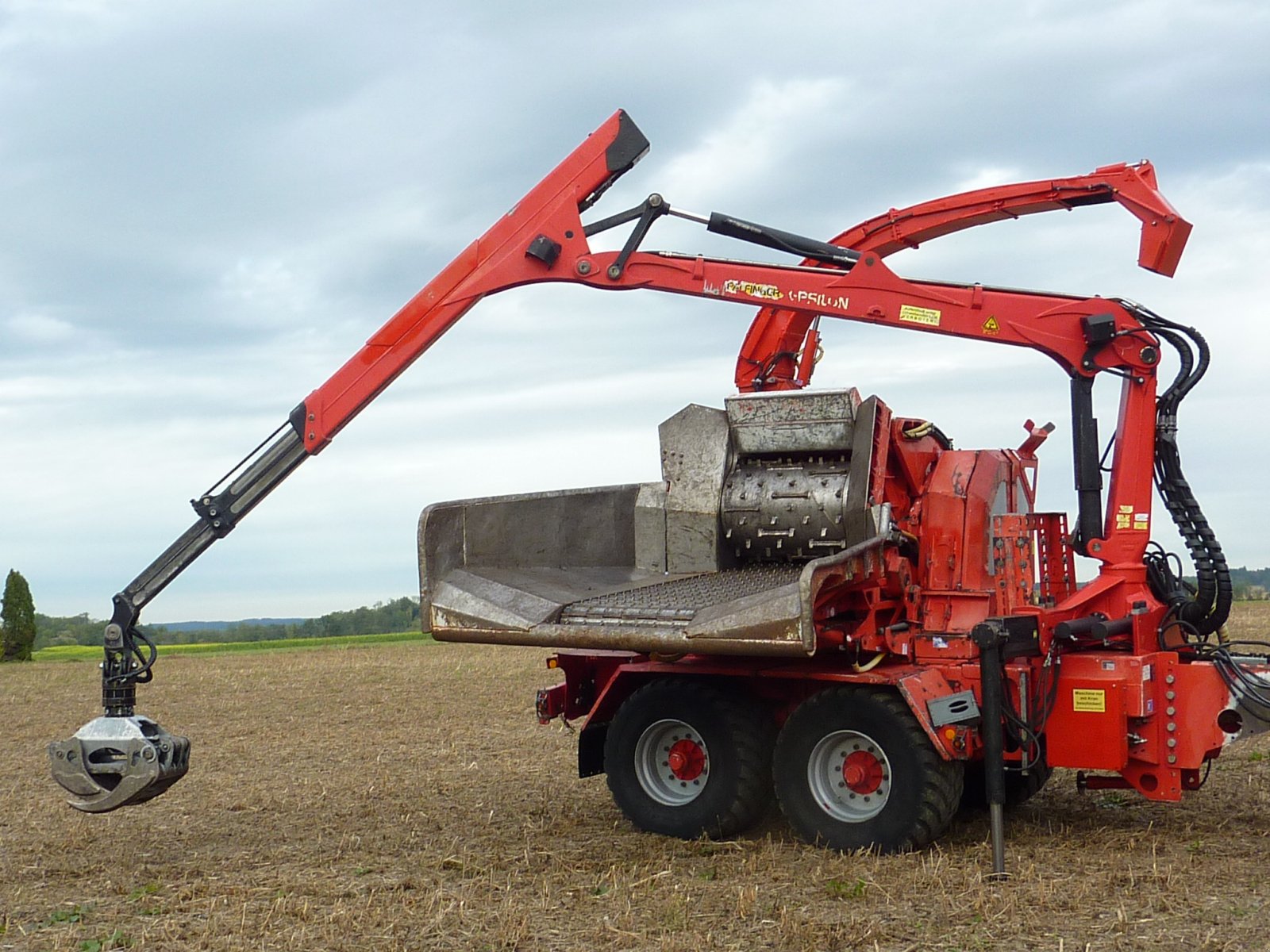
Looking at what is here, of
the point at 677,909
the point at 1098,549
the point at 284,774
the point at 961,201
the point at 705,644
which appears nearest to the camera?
the point at 677,909

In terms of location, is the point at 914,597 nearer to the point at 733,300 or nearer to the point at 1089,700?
the point at 1089,700

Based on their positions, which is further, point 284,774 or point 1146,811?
point 284,774

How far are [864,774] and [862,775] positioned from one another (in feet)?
0.03

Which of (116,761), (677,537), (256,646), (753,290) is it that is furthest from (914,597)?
(256,646)

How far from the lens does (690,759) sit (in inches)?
350

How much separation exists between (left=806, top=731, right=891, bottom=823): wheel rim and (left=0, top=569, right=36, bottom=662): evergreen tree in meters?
33.9

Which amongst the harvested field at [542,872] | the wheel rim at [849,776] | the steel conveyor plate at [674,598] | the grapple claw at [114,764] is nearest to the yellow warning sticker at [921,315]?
the steel conveyor plate at [674,598]

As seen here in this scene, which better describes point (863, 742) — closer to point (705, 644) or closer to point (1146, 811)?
point (705, 644)

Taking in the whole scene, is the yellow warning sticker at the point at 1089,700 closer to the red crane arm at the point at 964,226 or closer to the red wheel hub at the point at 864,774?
the red wheel hub at the point at 864,774

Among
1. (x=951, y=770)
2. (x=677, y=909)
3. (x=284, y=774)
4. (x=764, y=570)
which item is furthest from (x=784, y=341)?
(x=284, y=774)

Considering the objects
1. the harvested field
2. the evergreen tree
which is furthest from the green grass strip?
the harvested field

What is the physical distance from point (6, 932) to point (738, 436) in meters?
5.22

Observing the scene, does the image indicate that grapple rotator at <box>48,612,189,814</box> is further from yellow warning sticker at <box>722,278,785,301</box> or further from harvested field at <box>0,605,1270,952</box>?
yellow warning sticker at <box>722,278,785,301</box>

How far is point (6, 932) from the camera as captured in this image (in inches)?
269
